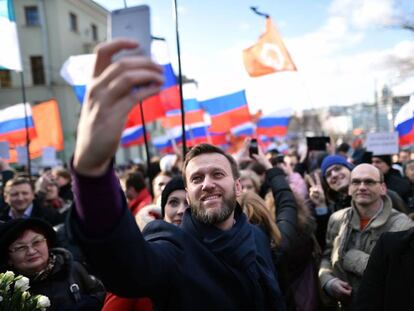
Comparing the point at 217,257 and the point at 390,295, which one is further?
the point at 390,295

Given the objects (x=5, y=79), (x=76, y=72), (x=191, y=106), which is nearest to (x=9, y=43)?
(x=76, y=72)

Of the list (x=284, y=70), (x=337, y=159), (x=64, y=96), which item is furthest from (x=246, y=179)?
(x=64, y=96)

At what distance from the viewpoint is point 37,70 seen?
27.1 metres

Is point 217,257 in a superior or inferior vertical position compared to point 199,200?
inferior

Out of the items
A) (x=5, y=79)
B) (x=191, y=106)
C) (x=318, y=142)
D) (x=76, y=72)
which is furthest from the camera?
(x=5, y=79)

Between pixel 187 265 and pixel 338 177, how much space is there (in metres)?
3.10

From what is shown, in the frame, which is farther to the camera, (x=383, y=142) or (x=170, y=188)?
(x=383, y=142)

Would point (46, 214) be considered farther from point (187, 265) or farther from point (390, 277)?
point (390, 277)

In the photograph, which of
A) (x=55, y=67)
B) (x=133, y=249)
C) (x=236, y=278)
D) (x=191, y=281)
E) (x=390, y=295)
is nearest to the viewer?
(x=133, y=249)

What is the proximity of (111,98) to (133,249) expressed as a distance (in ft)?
1.45

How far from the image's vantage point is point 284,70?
781 centimetres

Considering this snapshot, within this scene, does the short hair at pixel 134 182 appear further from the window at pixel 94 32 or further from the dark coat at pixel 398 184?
the window at pixel 94 32

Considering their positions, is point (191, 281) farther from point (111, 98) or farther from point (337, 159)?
point (337, 159)

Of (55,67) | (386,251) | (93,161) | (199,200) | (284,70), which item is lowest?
(386,251)
